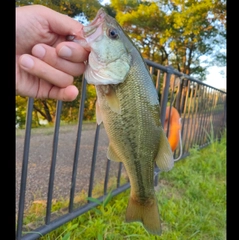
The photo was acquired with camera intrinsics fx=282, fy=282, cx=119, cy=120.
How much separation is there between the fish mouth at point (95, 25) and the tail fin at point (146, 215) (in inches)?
18.7

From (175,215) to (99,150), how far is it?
132cm

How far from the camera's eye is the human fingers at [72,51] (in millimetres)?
609

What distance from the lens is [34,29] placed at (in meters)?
0.73

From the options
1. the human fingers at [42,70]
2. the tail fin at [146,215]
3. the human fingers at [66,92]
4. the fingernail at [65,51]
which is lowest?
the tail fin at [146,215]

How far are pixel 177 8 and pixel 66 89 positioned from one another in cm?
282

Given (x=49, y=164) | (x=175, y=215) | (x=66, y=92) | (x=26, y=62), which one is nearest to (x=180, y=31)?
(x=49, y=164)

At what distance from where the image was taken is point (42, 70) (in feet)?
2.14

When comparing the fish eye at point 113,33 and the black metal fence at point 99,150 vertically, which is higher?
the fish eye at point 113,33

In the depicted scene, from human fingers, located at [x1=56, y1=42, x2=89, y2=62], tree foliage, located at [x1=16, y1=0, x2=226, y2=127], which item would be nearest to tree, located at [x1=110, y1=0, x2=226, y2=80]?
tree foliage, located at [x1=16, y1=0, x2=226, y2=127]

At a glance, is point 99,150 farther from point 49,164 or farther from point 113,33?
point 113,33

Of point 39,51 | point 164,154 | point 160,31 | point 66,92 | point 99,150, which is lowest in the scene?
point 99,150

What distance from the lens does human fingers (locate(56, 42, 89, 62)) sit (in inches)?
24.0

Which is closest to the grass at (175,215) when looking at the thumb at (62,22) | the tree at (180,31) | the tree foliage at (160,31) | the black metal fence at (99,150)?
the black metal fence at (99,150)

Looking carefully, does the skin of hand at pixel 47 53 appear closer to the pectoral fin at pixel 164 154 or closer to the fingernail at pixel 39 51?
the fingernail at pixel 39 51
